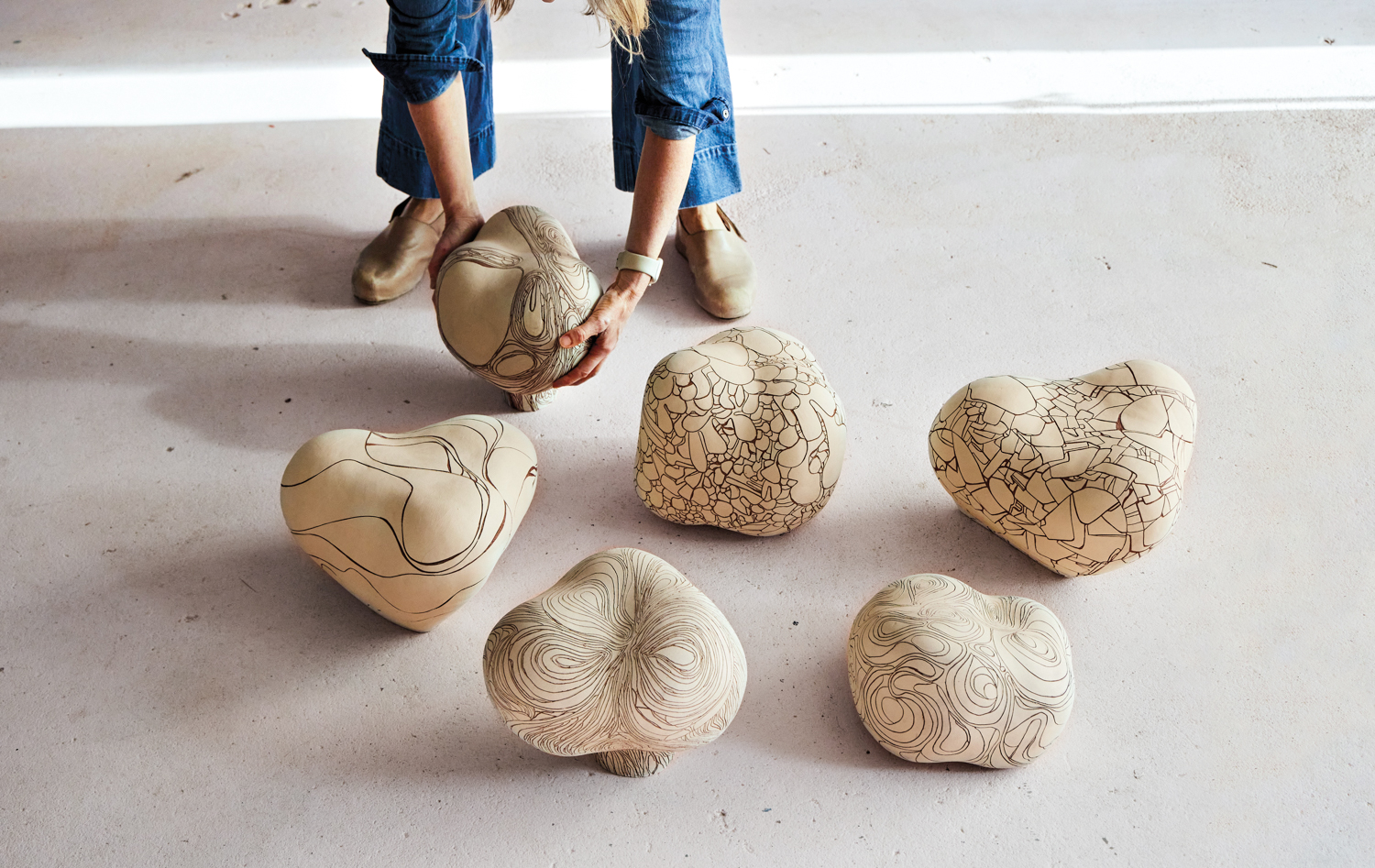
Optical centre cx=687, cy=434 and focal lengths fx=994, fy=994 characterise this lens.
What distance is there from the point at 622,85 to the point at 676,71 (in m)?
0.43

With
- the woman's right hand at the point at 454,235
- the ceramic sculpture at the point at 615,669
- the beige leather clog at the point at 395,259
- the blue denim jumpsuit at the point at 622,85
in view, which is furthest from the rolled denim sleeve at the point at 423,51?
the ceramic sculpture at the point at 615,669

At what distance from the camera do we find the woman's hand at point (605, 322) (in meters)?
1.41

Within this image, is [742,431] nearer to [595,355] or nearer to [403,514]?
[595,355]

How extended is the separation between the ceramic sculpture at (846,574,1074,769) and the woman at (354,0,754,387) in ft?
1.91

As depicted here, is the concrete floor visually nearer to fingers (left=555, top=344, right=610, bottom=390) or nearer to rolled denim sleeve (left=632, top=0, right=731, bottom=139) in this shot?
fingers (left=555, top=344, right=610, bottom=390)

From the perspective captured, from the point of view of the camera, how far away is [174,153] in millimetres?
2135

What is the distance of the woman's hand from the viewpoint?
4.62ft

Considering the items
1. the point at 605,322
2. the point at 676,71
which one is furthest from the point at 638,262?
the point at 676,71

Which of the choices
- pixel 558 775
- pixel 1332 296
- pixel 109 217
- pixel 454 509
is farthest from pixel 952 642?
pixel 109 217

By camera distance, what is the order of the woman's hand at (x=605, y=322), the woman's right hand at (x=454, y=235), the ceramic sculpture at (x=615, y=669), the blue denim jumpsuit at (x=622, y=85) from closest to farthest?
the ceramic sculpture at (x=615, y=669) → the blue denim jumpsuit at (x=622, y=85) → the woman's hand at (x=605, y=322) → the woman's right hand at (x=454, y=235)

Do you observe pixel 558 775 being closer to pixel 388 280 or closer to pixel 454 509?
pixel 454 509

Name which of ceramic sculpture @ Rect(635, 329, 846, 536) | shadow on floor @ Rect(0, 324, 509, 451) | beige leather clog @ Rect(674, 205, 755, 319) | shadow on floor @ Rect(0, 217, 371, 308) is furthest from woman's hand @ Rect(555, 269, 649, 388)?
shadow on floor @ Rect(0, 217, 371, 308)

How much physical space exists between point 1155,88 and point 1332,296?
77 centimetres

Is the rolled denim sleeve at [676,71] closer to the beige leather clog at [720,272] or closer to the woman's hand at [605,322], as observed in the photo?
the woman's hand at [605,322]
